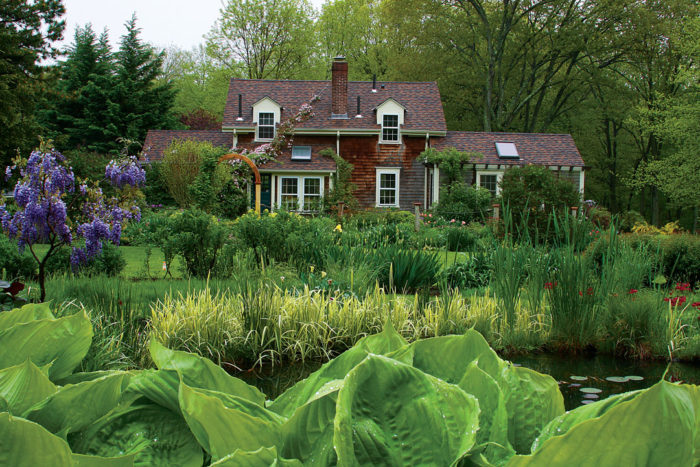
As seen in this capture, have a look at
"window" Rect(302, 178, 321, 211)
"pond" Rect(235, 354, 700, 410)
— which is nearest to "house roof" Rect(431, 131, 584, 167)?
"window" Rect(302, 178, 321, 211)

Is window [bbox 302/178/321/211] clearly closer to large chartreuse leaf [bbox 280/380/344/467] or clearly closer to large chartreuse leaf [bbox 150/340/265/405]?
large chartreuse leaf [bbox 150/340/265/405]

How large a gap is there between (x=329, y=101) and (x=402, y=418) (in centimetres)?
2524

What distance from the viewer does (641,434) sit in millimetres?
483

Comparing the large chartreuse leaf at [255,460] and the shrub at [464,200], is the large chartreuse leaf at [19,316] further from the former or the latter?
the shrub at [464,200]

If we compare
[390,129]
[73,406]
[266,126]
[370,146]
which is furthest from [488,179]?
[73,406]

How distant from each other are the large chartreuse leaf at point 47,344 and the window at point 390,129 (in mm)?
23654

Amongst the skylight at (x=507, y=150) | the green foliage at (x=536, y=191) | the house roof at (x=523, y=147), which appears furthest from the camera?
the skylight at (x=507, y=150)

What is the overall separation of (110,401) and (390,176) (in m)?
23.8

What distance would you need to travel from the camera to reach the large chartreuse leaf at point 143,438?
649mm

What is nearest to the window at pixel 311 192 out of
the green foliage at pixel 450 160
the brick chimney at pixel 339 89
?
the brick chimney at pixel 339 89

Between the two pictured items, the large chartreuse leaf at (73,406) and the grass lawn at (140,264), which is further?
the grass lawn at (140,264)

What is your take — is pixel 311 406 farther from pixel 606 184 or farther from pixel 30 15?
pixel 606 184

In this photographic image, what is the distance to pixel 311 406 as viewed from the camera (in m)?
0.60

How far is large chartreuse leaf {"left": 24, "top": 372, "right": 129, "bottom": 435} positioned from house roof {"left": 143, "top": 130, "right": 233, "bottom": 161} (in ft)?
78.9
